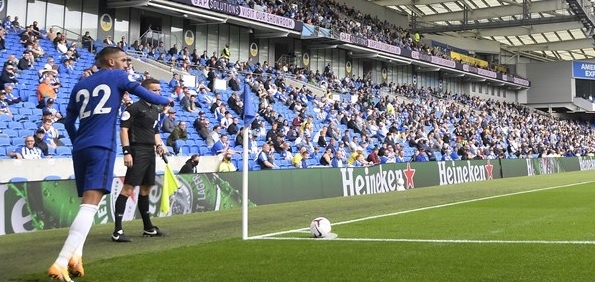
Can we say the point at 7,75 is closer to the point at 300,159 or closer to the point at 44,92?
the point at 44,92

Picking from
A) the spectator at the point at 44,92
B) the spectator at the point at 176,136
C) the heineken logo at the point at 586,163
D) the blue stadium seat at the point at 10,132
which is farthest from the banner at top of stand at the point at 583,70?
the blue stadium seat at the point at 10,132

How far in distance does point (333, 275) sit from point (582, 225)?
5.77m

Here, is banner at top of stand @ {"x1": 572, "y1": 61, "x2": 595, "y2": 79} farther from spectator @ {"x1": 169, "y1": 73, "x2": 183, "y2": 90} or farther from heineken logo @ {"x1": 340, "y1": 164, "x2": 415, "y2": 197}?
spectator @ {"x1": 169, "y1": 73, "x2": 183, "y2": 90}

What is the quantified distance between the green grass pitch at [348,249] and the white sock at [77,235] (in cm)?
40

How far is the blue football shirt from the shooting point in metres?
5.96

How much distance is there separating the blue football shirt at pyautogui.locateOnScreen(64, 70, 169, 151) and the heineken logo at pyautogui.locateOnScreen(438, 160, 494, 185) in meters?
21.8

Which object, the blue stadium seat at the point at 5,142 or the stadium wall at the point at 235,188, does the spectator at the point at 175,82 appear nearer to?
the stadium wall at the point at 235,188

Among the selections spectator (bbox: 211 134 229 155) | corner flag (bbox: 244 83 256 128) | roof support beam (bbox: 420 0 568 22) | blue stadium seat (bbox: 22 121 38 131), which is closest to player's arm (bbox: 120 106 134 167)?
corner flag (bbox: 244 83 256 128)

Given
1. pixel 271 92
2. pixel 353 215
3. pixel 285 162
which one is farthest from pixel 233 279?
pixel 271 92

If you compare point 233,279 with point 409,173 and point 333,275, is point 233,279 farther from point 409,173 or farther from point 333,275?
point 409,173

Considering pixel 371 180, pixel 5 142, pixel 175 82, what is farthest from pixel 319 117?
pixel 5 142

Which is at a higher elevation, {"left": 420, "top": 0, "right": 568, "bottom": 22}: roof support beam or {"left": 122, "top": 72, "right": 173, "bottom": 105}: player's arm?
{"left": 420, "top": 0, "right": 568, "bottom": 22}: roof support beam

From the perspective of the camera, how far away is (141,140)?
29.0 ft

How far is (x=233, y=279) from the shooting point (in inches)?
225
